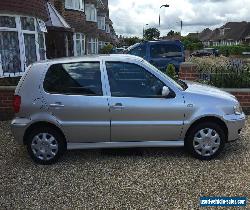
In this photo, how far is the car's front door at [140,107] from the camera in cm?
471

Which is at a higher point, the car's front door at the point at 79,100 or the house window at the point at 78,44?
the house window at the point at 78,44

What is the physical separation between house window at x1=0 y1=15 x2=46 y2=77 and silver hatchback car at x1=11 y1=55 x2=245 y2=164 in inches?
232

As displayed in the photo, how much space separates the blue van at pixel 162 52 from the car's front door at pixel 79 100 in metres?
7.93

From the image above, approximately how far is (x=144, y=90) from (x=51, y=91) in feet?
4.94

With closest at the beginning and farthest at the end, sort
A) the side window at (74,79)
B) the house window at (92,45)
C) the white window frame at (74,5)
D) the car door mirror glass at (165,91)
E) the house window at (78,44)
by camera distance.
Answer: the car door mirror glass at (165,91) → the side window at (74,79) → the white window frame at (74,5) → the house window at (78,44) → the house window at (92,45)

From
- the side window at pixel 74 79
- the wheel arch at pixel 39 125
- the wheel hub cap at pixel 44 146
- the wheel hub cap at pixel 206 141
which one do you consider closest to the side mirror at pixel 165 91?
the wheel hub cap at pixel 206 141

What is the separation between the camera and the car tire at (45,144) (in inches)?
191

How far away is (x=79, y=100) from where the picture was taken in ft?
15.5

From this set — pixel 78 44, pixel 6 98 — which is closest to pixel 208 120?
pixel 6 98

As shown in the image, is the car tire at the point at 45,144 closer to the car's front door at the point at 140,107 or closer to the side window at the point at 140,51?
the car's front door at the point at 140,107

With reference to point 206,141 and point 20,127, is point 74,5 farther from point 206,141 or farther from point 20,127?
point 206,141

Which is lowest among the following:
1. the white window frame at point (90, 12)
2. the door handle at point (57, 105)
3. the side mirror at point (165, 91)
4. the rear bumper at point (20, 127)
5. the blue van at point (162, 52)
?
the rear bumper at point (20, 127)

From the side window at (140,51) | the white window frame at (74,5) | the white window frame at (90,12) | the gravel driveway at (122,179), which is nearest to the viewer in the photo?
the gravel driveway at (122,179)

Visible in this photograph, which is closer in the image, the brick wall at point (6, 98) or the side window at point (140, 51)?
the brick wall at point (6, 98)
